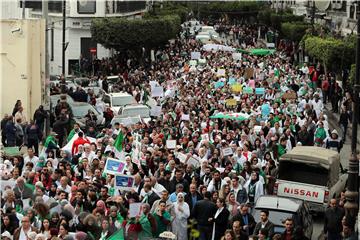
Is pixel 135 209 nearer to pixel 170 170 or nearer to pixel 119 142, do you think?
pixel 170 170

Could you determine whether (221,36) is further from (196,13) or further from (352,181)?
(352,181)

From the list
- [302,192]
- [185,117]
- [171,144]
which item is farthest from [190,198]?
[185,117]

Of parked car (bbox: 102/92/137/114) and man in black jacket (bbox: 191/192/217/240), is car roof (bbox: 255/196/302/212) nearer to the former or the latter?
man in black jacket (bbox: 191/192/217/240)

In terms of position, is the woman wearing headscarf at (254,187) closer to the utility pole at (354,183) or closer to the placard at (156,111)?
the utility pole at (354,183)

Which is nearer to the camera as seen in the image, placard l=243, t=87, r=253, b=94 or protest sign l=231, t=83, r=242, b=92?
placard l=243, t=87, r=253, b=94

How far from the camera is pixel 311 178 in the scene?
2025 cm

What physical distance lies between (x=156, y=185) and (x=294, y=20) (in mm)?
59668

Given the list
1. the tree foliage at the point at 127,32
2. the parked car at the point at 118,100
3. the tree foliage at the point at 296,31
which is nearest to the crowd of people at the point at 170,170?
the parked car at the point at 118,100

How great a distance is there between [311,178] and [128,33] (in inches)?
1430

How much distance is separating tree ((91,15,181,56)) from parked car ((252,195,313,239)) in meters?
39.1

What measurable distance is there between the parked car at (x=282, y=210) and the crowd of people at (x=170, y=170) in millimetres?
253

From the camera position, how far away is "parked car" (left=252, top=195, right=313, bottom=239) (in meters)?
16.6

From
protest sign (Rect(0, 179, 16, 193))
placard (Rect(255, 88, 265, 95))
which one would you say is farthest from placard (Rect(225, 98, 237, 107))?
protest sign (Rect(0, 179, 16, 193))

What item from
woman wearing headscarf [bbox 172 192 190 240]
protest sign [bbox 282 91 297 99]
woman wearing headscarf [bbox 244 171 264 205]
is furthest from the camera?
protest sign [bbox 282 91 297 99]
